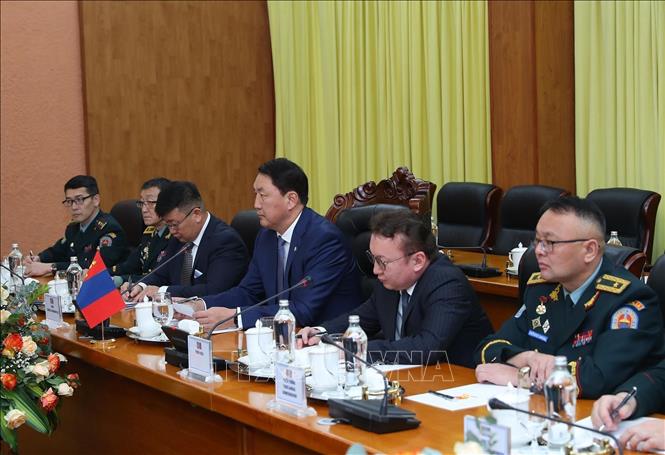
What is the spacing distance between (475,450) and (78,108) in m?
6.38

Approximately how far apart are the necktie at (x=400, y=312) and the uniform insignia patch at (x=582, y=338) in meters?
0.66

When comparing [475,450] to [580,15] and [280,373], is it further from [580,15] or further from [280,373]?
[580,15]

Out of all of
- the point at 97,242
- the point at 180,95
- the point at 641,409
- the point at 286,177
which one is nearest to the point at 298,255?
the point at 286,177

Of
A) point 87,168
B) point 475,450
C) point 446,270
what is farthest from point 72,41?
point 475,450

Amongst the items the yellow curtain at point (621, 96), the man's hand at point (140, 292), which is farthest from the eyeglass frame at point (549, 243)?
the yellow curtain at point (621, 96)

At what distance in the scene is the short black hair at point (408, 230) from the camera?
305 cm

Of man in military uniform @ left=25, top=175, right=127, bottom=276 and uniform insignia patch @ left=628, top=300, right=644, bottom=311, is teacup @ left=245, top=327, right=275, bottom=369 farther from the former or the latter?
man in military uniform @ left=25, top=175, right=127, bottom=276

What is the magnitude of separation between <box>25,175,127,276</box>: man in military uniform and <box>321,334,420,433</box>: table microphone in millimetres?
3507

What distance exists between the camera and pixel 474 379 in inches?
105

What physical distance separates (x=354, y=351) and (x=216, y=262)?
2.07m

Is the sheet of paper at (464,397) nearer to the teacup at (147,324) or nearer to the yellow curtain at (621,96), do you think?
the teacup at (147,324)

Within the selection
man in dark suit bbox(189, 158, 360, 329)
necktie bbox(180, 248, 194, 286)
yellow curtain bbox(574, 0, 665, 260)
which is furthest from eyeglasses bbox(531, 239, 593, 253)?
yellow curtain bbox(574, 0, 665, 260)

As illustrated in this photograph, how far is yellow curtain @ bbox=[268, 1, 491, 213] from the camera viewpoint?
6.56 m

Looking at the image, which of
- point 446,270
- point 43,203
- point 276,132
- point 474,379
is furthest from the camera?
point 276,132
